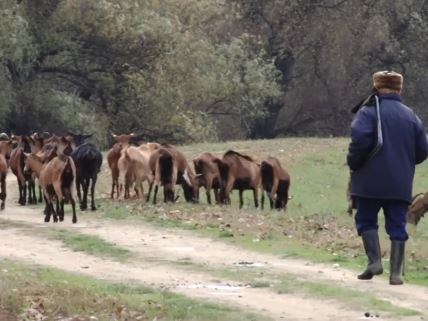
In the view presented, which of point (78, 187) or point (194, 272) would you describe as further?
point (78, 187)

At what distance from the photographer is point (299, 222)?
1955cm

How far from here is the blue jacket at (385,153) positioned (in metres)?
11.9

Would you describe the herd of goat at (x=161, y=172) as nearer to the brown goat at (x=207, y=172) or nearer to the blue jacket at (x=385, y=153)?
the brown goat at (x=207, y=172)

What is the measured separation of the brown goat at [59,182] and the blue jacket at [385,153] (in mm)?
8928

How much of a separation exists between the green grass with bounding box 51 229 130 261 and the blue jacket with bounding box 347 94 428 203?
4.18 m

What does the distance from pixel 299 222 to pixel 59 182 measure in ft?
13.6

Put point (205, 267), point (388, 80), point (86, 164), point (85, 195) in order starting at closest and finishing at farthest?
point (388, 80) → point (205, 267) → point (85, 195) → point (86, 164)

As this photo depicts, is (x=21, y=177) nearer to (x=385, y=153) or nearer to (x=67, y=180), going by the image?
(x=67, y=180)

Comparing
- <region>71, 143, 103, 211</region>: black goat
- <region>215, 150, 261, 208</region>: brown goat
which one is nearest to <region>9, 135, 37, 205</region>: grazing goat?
<region>71, 143, 103, 211</region>: black goat

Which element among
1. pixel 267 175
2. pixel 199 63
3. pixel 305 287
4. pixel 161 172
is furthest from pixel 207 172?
pixel 199 63

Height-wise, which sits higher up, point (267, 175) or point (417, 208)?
point (267, 175)

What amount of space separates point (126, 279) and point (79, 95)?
3190cm

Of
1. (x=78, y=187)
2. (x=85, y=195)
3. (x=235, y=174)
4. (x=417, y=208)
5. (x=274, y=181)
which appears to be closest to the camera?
(x=417, y=208)

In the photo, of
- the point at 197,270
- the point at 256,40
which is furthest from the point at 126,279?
the point at 256,40
